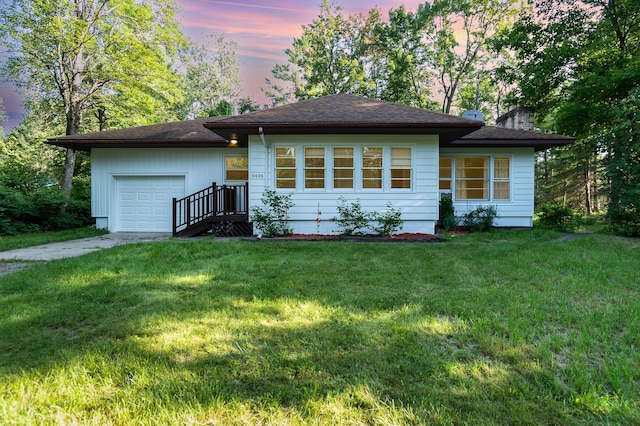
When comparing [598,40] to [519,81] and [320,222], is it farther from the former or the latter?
[320,222]

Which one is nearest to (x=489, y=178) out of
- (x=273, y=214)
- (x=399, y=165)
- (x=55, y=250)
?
(x=399, y=165)

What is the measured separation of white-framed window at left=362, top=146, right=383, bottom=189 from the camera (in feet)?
27.2

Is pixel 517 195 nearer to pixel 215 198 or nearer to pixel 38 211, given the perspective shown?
pixel 215 198

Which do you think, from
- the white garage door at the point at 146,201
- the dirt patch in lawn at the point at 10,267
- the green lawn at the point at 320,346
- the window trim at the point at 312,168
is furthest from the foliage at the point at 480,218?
the dirt patch in lawn at the point at 10,267

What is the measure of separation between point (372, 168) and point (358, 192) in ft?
2.52

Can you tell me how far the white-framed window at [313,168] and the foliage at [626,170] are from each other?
7.51 meters

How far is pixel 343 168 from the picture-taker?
830 centimetres

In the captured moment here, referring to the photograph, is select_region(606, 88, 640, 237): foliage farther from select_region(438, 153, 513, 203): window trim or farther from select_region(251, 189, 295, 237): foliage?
select_region(251, 189, 295, 237): foliage

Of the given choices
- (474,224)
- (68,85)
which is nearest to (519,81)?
(474,224)

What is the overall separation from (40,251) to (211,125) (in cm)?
438

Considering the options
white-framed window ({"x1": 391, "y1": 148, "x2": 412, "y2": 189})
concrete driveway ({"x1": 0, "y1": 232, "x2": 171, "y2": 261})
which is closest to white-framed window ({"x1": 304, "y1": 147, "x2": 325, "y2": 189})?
white-framed window ({"x1": 391, "y1": 148, "x2": 412, "y2": 189})

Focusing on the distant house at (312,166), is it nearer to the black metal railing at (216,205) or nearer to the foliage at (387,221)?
the black metal railing at (216,205)

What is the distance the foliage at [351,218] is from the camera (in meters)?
8.03

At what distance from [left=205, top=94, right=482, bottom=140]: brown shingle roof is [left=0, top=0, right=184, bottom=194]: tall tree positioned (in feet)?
26.8
